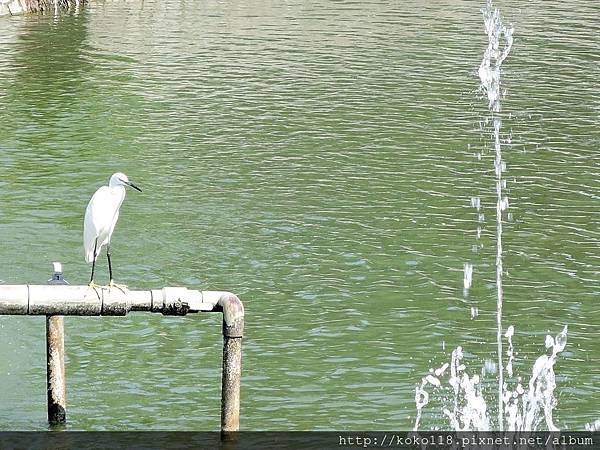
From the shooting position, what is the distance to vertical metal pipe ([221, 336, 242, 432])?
37.1 feet

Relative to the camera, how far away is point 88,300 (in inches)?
429

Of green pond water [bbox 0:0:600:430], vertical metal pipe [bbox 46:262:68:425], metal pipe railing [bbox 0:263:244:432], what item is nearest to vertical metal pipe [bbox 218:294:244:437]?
metal pipe railing [bbox 0:263:244:432]

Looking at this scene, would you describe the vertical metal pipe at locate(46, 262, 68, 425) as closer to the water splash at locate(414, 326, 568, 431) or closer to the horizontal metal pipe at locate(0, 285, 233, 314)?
the horizontal metal pipe at locate(0, 285, 233, 314)

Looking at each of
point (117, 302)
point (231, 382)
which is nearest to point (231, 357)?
point (231, 382)

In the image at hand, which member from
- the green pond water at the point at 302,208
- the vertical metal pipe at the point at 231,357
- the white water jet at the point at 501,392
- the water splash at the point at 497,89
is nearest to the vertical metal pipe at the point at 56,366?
the green pond water at the point at 302,208

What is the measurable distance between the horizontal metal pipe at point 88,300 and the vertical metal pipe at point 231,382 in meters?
0.54

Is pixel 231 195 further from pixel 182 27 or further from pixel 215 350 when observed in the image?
pixel 182 27

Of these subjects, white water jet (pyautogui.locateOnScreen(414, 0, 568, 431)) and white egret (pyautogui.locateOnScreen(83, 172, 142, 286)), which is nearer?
white egret (pyautogui.locateOnScreen(83, 172, 142, 286))

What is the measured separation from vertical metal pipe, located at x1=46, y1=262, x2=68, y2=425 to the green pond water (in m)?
0.33

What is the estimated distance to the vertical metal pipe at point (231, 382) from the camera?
A: 11.3 metres

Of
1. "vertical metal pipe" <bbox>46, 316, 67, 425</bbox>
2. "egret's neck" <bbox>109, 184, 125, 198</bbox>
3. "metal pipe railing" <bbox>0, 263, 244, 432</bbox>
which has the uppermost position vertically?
"egret's neck" <bbox>109, 184, 125, 198</bbox>

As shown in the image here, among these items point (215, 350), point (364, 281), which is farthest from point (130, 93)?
point (215, 350)

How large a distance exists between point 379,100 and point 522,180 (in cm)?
652

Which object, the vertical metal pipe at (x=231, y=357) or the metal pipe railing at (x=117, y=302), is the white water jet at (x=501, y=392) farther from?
the metal pipe railing at (x=117, y=302)
